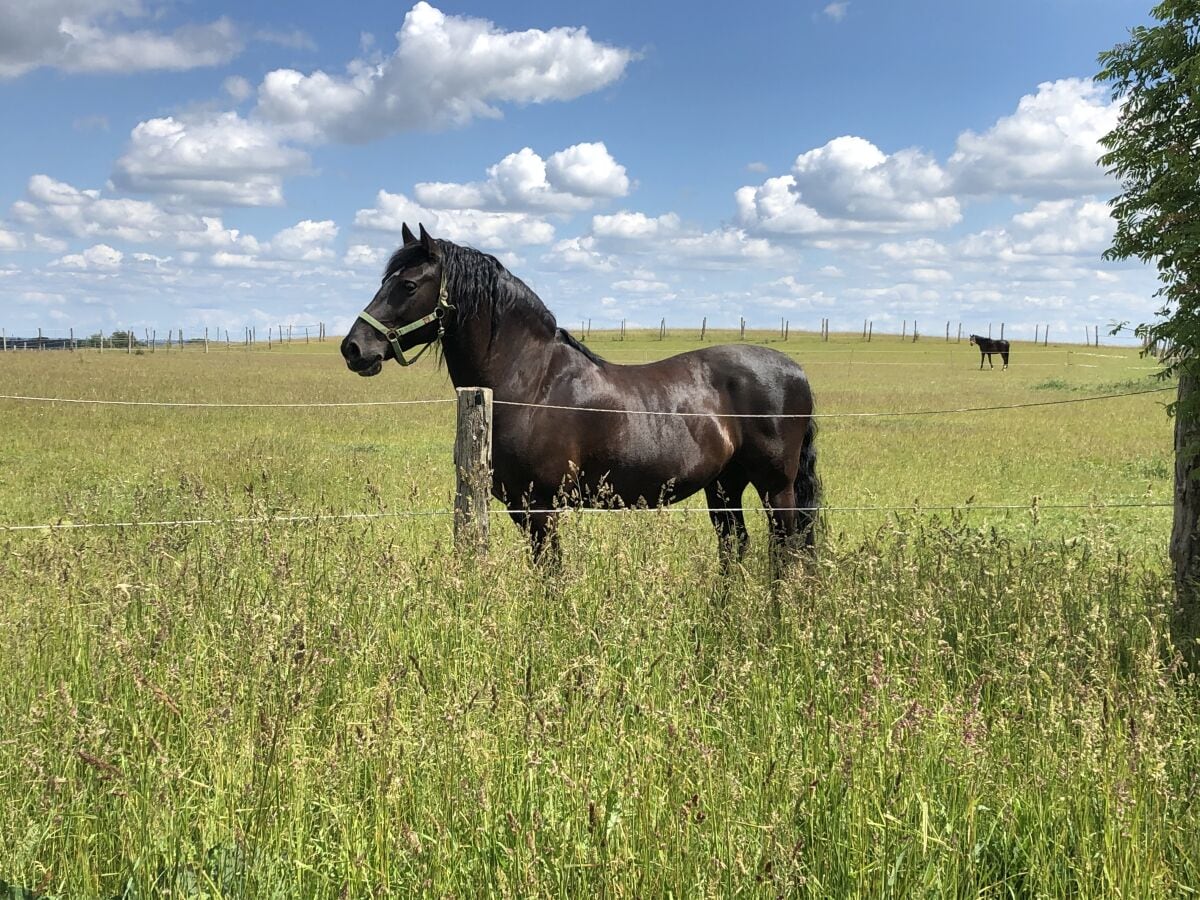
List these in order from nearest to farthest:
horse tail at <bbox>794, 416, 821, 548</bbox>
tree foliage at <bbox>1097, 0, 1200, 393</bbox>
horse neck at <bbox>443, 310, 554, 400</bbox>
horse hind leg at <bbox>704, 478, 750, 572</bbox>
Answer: tree foliage at <bbox>1097, 0, 1200, 393</bbox> → horse neck at <bbox>443, 310, 554, 400</bbox> → horse hind leg at <bbox>704, 478, 750, 572</bbox> → horse tail at <bbox>794, 416, 821, 548</bbox>

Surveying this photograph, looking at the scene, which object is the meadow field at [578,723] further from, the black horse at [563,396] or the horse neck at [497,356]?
the horse neck at [497,356]

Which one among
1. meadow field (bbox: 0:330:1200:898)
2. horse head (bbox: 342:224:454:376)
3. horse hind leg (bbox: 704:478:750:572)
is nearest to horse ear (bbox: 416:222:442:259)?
horse head (bbox: 342:224:454:376)

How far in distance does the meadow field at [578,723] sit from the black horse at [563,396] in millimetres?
535

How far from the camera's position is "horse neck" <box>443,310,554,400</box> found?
5.59 metres

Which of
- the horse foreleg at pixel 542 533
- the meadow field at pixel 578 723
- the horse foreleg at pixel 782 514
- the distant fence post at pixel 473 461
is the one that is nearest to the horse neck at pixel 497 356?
the distant fence post at pixel 473 461

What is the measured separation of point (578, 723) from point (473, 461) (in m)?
2.58

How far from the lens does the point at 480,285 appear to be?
552 centimetres

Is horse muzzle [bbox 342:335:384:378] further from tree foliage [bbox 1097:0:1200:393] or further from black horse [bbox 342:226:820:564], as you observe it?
tree foliage [bbox 1097:0:1200:393]

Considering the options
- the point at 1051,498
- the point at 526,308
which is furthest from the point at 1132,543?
the point at 526,308

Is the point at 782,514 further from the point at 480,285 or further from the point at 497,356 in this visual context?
the point at 480,285

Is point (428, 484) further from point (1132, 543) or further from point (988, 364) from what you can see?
point (988, 364)

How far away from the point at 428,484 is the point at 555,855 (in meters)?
8.23

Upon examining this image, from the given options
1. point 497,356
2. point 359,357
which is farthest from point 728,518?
point 359,357

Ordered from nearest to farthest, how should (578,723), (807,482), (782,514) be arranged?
(578,723), (782,514), (807,482)
